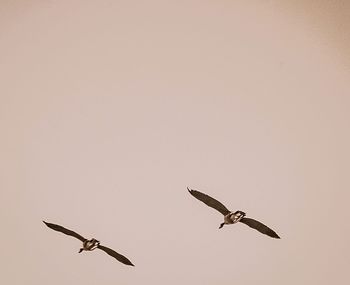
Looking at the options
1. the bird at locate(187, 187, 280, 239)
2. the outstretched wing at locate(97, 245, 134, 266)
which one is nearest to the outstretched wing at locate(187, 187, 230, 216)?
the bird at locate(187, 187, 280, 239)

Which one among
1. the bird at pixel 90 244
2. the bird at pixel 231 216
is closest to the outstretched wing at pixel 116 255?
the bird at pixel 90 244

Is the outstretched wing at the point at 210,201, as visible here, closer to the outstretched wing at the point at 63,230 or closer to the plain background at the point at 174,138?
the plain background at the point at 174,138

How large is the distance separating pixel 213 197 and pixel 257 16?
609 mm

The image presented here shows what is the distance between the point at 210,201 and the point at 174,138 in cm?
25

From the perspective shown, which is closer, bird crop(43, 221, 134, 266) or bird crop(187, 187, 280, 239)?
bird crop(187, 187, 280, 239)

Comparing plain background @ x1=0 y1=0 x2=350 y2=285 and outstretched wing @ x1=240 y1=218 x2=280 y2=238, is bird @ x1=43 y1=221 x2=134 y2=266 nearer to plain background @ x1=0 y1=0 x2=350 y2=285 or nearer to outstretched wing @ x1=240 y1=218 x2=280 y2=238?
plain background @ x1=0 y1=0 x2=350 y2=285

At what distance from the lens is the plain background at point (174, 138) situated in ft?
4.66

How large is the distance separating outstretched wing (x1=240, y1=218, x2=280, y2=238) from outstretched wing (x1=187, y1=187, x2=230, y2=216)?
0.08 meters

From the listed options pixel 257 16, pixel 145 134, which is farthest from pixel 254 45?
pixel 145 134

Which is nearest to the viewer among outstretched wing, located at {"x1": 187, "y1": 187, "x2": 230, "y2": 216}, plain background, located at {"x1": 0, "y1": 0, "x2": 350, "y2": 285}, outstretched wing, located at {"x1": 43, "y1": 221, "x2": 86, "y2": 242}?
plain background, located at {"x1": 0, "y1": 0, "x2": 350, "y2": 285}

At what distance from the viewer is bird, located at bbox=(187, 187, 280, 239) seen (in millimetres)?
1694

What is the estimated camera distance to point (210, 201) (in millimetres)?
1701

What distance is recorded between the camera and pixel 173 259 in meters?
1.87

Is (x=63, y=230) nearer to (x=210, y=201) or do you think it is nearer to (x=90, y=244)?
(x=90, y=244)
